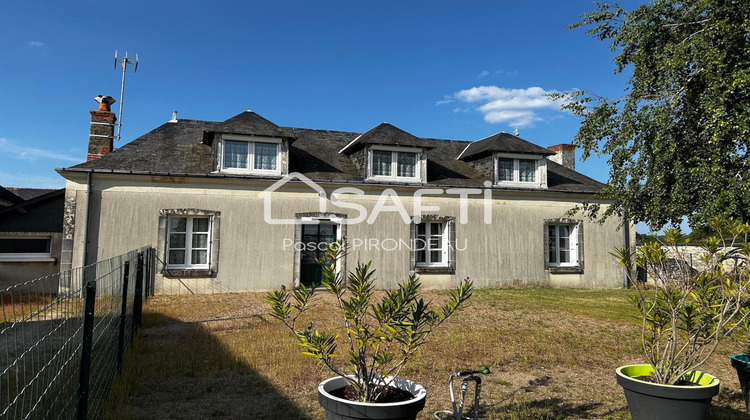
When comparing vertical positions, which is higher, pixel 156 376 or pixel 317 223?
pixel 317 223

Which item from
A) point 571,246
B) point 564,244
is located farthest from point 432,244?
point 571,246

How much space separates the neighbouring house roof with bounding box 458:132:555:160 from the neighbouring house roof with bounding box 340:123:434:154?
2.19 metres

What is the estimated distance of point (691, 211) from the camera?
940 cm

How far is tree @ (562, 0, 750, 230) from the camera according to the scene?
8.37 meters

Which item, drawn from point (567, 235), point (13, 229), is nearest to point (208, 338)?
point (13, 229)

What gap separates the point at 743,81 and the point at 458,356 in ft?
21.9

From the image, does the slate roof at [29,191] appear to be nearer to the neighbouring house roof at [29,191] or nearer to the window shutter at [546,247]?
the neighbouring house roof at [29,191]

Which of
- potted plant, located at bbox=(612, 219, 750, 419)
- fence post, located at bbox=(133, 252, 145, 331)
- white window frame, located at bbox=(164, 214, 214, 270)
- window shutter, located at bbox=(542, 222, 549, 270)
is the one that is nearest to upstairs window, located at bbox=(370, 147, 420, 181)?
window shutter, located at bbox=(542, 222, 549, 270)

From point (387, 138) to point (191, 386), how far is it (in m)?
9.94

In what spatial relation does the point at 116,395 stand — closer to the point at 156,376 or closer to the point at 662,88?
the point at 156,376

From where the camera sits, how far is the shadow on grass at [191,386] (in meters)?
4.53

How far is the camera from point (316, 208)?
13242 millimetres

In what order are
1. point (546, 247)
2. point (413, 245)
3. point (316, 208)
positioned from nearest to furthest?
point (316, 208) < point (413, 245) < point (546, 247)

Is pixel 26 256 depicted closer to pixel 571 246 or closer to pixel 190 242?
pixel 190 242
